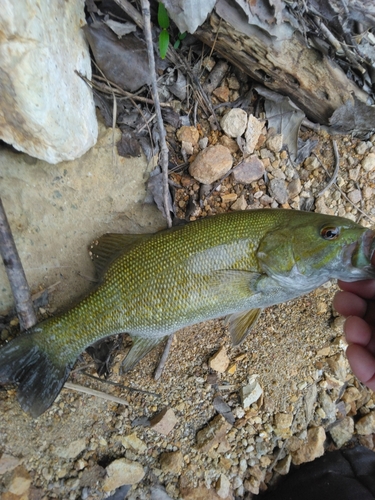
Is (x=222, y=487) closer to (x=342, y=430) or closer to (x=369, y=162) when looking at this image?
(x=342, y=430)

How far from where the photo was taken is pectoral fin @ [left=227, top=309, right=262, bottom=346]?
8.30 feet

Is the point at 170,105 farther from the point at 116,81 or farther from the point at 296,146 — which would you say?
the point at 296,146

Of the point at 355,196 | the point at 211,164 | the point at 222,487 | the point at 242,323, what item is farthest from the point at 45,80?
the point at 222,487

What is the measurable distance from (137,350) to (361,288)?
1.59 meters

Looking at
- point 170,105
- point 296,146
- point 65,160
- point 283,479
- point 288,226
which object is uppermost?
point 170,105

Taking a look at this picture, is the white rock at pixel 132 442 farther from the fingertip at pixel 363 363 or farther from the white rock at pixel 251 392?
the fingertip at pixel 363 363

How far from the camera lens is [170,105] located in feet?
9.10

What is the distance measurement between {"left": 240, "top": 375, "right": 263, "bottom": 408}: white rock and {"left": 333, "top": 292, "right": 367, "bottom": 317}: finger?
87 centimetres

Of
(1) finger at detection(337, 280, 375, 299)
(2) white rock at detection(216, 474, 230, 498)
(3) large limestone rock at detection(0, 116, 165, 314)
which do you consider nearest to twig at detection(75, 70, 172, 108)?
(3) large limestone rock at detection(0, 116, 165, 314)

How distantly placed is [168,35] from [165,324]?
187 cm

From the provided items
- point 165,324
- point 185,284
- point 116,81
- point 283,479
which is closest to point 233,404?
point 283,479

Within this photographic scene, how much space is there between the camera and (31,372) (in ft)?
7.73

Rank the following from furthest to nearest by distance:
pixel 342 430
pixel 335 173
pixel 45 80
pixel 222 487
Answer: pixel 342 430 < pixel 335 173 < pixel 222 487 < pixel 45 80

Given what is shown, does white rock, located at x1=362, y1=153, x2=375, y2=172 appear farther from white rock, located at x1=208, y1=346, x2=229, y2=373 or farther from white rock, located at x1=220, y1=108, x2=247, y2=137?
white rock, located at x1=208, y1=346, x2=229, y2=373
